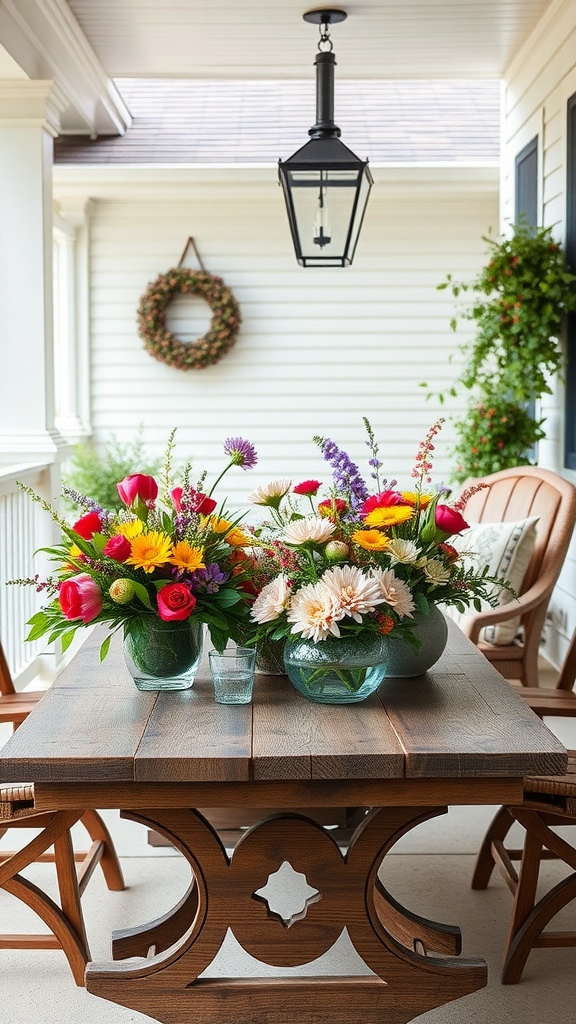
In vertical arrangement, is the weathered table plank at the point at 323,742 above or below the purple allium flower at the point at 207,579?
below

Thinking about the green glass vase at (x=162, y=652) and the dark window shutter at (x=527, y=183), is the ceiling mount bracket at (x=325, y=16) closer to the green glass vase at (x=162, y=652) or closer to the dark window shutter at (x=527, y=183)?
the dark window shutter at (x=527, y=183)

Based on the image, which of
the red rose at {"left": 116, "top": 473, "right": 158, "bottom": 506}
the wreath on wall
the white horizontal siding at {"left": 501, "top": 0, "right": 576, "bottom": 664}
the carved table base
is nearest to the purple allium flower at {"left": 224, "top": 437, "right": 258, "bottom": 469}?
the red rose at {"left": 116, "top": 473, "right": 158, "bottom": 506}

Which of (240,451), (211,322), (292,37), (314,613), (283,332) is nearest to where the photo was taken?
(314,613)

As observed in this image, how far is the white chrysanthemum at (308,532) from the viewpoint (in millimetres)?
2154

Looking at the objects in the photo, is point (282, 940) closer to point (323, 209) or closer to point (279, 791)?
point (279, 791)

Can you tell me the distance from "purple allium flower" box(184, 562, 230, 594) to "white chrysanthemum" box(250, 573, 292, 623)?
88 millimetres

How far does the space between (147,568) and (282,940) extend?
741 mm

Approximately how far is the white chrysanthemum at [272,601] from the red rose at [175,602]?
0.13 m

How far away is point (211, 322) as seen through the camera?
7438 mm

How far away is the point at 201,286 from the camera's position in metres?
7.38

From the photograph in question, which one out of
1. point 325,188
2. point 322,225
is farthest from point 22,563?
point 325,188

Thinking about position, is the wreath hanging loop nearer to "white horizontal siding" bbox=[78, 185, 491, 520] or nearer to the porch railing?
"white horizontal siding" bbox=[78, 185, 491, 520]

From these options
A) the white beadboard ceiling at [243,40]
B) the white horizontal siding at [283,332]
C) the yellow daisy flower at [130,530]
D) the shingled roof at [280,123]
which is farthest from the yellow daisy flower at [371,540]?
the white horizontal siding at [283,332]

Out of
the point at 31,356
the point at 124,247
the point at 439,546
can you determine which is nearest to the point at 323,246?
the point at 31,356
